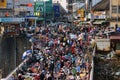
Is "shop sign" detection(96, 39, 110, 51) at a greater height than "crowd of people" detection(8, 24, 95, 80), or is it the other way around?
"shop sign" detection(96, 39, 110, 51)

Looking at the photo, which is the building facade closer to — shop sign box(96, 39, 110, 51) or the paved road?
the paved road

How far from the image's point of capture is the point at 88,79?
916 inches

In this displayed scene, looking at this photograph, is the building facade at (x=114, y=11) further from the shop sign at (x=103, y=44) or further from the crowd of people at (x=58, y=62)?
the shop sign at (x=103, y=44)

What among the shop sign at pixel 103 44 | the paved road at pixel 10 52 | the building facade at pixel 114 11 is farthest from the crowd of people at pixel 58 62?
the building facade at pixel 114 11

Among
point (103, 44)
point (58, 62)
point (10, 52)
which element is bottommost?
point (10, 52)

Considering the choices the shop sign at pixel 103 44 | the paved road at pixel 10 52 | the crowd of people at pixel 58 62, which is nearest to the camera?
the crowd of people at pixel 58 62

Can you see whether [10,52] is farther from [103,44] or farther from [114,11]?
[114,11]

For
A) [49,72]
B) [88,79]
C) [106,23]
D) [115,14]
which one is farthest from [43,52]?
[106,23]

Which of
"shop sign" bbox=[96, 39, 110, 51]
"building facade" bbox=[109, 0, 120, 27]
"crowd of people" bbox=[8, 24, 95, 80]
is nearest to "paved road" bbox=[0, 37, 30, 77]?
"crowd of people" bbox=[8, 24, 95, 80]

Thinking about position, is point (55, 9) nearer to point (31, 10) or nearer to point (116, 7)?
point (31, 10)

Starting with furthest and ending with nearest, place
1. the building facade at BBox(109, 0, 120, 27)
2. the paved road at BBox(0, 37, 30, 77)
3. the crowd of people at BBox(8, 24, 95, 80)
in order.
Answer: the building facade at BBox(109, 0, 120, 27), the paved road at BBox(0, 37, 30, 77), the crowd of people at BBox(8, 24, 95, 80)

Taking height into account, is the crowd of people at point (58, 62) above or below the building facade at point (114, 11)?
below

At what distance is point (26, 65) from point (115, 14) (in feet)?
87.8

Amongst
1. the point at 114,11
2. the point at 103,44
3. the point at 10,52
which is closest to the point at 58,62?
the point at 103,44
